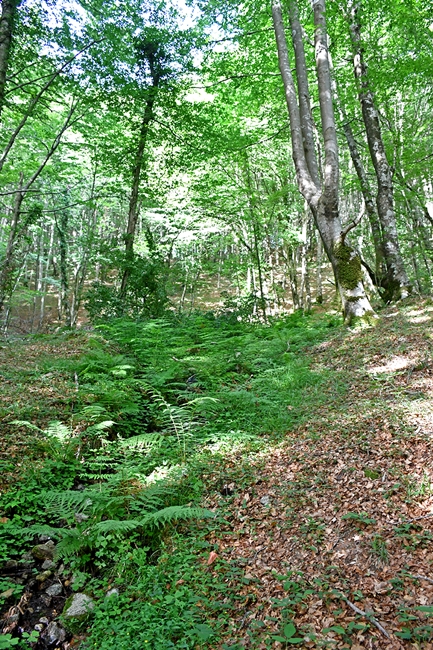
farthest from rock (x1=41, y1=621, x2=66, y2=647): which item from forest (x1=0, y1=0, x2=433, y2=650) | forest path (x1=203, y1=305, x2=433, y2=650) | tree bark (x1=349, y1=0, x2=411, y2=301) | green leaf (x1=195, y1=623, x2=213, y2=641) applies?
tree bark (x1=349, y1=0, x2=411, y2=301)

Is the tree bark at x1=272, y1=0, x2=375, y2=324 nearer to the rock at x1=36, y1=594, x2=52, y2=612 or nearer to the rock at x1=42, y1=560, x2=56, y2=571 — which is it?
the rock at x1=42, y1=560, x2=56, y2=571

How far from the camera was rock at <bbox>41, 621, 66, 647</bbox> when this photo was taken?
280 cm

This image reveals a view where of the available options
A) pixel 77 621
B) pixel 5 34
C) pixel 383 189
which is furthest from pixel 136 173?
pixel 77 621

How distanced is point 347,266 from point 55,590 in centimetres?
723

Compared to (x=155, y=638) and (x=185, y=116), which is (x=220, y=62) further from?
(x=155, y=638)

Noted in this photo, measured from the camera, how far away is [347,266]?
8102 millimetres

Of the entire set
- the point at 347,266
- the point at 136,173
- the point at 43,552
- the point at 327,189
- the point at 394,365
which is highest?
the point at 136,173

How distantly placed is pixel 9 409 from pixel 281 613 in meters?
4.44

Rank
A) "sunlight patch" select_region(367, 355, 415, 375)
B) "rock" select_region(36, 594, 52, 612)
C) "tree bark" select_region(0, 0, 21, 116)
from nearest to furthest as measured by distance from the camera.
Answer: "rock" select_region(36, 594, 52, 612) → "sunlight patch" select_region(367, 355, 415, 375) → "tree bark" select_region(0, 0, 21, 116)

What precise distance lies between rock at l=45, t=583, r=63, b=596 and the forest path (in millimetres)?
1327

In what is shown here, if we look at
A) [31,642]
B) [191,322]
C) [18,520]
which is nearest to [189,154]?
[191,322]

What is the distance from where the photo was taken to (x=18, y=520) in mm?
3658

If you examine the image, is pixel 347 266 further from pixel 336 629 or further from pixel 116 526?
pixel 336 629

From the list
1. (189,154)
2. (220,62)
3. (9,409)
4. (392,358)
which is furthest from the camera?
(189,154)
